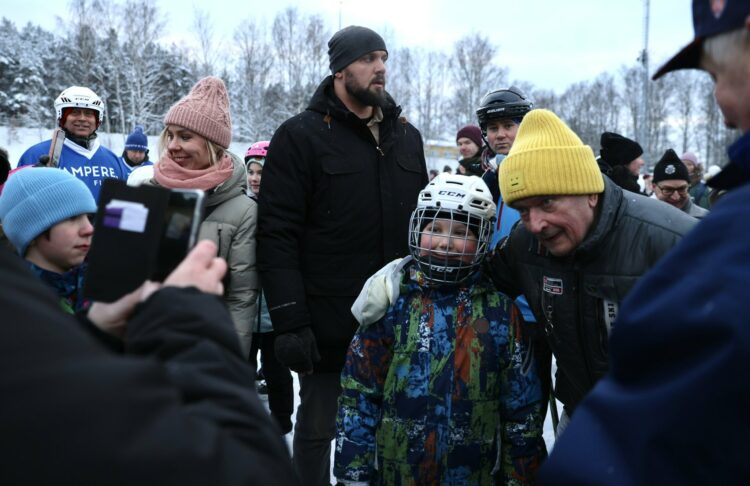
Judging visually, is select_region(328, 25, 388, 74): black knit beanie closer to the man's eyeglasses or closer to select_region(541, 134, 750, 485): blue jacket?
select_region(541, 134, 750, 485): blue jacket

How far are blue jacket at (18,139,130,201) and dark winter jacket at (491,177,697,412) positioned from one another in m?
4.02

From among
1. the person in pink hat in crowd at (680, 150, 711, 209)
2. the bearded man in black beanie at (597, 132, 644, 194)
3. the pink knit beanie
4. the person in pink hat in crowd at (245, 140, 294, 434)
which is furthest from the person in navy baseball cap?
the person in pink hat in crowd at (680, 150, 711, 209)

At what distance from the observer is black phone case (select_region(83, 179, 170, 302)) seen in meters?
1.05

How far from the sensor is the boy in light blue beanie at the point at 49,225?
7.55 ft

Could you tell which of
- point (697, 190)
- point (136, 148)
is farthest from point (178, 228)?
point (136, 148)

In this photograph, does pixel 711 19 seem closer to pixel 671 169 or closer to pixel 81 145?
pixel 671 169

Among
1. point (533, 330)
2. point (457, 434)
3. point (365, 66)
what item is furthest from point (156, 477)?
point (365, 66)

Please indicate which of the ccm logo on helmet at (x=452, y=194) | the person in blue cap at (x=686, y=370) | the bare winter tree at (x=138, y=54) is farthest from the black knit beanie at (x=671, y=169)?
the bare winter tree at (x=138, y=54)

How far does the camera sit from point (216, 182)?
8.96 ft

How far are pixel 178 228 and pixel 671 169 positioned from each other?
543cm

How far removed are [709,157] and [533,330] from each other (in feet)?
208

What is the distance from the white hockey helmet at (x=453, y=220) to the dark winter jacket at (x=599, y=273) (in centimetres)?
27

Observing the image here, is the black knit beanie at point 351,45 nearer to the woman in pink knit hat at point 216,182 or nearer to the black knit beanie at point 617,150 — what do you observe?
the woman in pink knit hat at point 216,182

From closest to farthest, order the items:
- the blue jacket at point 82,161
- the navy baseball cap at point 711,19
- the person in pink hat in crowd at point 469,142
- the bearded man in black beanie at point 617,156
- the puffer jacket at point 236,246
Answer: the navy baseball cap at point 711,19
the puffer jacket at point 236,246
the bearded man in black beanie at point 617,156
the blue jacket at point 82,161
the person in pink hat in crowd at point 469,142
